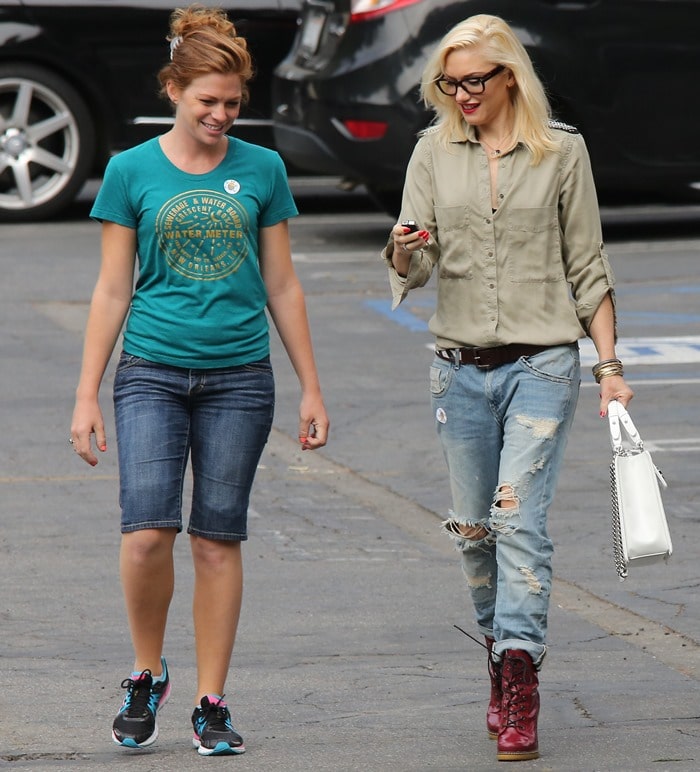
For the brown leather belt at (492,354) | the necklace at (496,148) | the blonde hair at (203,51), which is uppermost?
the blonde hair at (203,51)

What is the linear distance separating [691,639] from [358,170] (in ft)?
23.1

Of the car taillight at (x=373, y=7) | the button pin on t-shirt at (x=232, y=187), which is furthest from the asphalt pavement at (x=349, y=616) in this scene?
the car taillight at (x=373, y=7)

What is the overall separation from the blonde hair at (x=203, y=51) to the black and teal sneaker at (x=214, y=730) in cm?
150

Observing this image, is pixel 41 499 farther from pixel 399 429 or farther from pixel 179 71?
pixel 179 71

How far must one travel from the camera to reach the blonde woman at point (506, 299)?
175 inches

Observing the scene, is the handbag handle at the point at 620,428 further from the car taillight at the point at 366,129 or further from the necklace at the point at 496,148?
the car taillight at the point at 366,129

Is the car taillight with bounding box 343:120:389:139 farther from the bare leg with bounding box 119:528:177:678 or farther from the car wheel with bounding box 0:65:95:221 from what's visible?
→ the bare leg with bounding box 119:528:177:678

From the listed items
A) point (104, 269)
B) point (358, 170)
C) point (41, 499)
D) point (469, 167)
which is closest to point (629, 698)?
point (469, 167)

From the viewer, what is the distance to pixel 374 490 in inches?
285

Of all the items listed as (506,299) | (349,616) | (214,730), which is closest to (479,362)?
(506,299)

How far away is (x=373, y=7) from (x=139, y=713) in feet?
26.7

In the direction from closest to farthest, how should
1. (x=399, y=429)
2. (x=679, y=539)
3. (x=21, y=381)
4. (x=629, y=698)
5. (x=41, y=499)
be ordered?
1. (x=629, y=698)
2. (x=679, y=539)
3. (x=41, y=499)
4. (x=399, y=429)
5. (x=21, y=381)

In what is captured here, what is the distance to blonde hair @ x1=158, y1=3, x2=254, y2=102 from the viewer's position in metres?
4.35

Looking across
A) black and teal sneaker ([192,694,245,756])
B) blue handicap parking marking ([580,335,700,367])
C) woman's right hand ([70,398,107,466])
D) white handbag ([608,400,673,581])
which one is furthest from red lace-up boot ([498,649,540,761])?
blue handicap parking marking ([580,335,700,367])
